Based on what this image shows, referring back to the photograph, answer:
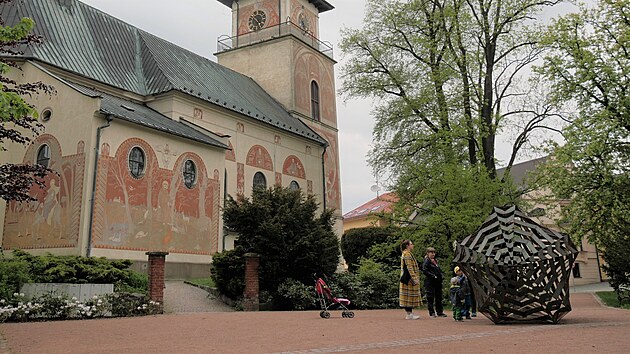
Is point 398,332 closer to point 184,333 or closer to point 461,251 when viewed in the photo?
point 461,251

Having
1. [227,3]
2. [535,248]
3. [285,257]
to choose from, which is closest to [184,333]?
[535,248]

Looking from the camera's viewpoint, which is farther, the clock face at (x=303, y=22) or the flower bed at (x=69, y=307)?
the clock face at (x=303, y=22)

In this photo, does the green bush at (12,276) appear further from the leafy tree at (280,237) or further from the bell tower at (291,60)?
the bell tower at (291,60)

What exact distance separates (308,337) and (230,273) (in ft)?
31.4

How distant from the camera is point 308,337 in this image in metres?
8.65

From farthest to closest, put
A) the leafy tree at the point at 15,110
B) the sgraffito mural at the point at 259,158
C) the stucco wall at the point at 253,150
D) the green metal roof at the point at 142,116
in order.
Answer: the sgraffito mural at the point at 259,158 → the stucco wall at the point at 253,150 → the green metal roof at the point at 142,116 → the leafy tree at the point at 15,110

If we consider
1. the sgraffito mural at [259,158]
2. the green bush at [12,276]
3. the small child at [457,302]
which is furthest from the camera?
the sgraffito mural at [259,158]

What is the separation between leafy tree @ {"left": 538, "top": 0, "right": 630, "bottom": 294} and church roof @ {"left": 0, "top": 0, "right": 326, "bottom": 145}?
1602 cm

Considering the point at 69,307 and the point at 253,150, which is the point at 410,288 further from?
the point at 253,150

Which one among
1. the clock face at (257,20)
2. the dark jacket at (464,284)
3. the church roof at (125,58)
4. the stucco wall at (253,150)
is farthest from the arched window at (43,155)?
the clock face at (257,20)

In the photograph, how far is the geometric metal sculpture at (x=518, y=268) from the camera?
10.4m

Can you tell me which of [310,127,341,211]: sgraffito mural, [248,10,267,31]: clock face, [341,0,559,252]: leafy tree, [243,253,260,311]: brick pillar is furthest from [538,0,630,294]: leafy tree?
[248,10,267,31]: clock face

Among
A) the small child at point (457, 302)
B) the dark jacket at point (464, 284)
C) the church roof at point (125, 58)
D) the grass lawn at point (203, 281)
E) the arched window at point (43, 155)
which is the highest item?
the church roof at point (125, 58)

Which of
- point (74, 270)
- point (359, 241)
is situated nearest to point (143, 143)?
point (74, 270)
